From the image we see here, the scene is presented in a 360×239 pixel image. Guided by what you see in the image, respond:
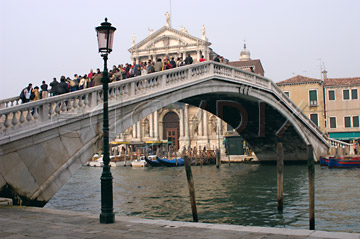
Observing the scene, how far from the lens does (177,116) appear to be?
39.3 meters

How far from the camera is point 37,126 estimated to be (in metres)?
7.25

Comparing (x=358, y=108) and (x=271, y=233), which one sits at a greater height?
(x=358, y=108)

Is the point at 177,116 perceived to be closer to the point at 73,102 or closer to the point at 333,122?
the point at 333,122

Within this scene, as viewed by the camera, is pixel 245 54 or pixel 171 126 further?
pixel 245 54

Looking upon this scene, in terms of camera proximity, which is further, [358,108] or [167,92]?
[358,108]

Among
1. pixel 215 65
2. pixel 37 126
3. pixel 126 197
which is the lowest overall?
pixel 126 197

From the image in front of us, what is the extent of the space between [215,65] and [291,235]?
10.2 metres

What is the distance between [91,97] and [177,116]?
30.8 m

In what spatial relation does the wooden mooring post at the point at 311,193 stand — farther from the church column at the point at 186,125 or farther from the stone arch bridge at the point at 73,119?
the church column at the point at 186,125

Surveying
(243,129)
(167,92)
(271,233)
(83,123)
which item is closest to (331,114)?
(243,129)

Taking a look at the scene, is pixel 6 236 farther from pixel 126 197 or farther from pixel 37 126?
pixel 126 197

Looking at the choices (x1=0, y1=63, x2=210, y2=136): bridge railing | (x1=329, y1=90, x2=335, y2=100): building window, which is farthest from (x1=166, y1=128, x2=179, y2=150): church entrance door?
(x1=0, y1=63, x2=210, y2=136): bridge railing

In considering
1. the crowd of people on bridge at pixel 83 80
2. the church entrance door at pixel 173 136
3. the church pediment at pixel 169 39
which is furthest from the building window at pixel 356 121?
the crowd of people on bridge at pixel 83 80

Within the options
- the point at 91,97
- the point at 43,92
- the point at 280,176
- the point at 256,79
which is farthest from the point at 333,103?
the point at 43,92
